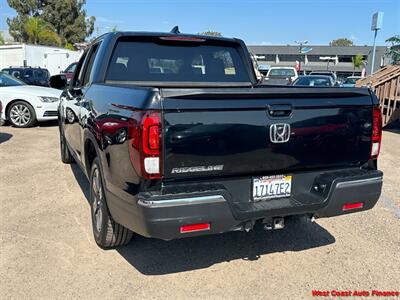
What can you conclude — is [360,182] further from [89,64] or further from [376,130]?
[89,64]

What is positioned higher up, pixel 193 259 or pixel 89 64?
pixel 89 64

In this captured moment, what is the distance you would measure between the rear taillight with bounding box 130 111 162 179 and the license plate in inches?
31.0

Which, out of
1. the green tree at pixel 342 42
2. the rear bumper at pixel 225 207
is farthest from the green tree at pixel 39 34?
the green tree at pixel 342 42

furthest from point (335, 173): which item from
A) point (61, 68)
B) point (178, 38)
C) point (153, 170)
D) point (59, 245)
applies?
point (61, 68)

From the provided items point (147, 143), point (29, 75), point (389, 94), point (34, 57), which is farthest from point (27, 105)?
point (34, 57)

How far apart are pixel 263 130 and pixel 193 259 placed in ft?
4.53

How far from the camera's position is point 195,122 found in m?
2.78

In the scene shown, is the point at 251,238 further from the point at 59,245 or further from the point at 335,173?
the point at 59,245

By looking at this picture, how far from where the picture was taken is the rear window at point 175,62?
4227mm

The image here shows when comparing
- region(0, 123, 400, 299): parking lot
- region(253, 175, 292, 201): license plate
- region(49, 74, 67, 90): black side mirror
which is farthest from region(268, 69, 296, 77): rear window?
region(253, 175, 292, 201): license plate

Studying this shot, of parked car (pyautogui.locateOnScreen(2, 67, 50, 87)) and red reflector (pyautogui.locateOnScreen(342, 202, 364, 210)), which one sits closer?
red reflector (pyautogui.locateOnScreen(342, 202, 364, 210))

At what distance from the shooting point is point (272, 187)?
315 centimetres

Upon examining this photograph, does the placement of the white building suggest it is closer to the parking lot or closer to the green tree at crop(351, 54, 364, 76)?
the parking lot

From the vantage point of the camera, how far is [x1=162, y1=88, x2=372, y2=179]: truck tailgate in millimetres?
2773
